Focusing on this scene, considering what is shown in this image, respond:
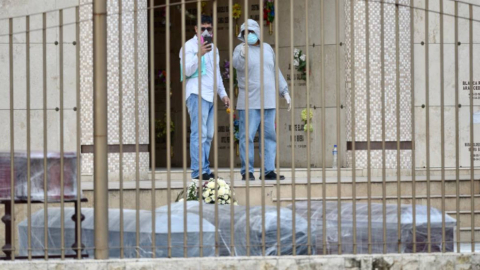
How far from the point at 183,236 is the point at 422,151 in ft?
20.6

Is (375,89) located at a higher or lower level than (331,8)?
lower

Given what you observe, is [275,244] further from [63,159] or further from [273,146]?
[273,146]

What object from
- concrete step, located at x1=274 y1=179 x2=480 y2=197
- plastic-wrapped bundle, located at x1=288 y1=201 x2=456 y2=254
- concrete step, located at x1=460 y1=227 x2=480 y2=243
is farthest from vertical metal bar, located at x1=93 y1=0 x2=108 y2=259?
concrete step, located at x1=460 y1=227 x2=480 y2=243

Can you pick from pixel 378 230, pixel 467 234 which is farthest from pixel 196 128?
pixel 378 230

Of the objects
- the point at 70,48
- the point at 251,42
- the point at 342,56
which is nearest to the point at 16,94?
the point at 70,48

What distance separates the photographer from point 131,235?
7.29 meters

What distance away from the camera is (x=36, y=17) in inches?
461

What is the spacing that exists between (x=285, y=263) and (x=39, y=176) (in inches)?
72.4

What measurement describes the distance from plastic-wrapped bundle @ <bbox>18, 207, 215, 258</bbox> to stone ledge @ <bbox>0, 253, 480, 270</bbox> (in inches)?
4.9

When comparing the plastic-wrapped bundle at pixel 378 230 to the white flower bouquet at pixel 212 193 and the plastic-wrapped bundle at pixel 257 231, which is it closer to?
the plastic-wrapped bundle at pixel 257 231

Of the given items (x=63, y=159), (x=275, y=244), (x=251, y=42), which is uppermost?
(x=251, y=42)

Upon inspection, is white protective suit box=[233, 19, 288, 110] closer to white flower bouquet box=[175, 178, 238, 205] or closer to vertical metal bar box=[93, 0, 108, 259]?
white flower bouquet box=[175, 178, 238, 205]

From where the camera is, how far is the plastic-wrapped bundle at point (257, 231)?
7.34 m

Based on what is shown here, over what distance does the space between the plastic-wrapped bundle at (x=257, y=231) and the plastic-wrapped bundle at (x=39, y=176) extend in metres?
0.68
